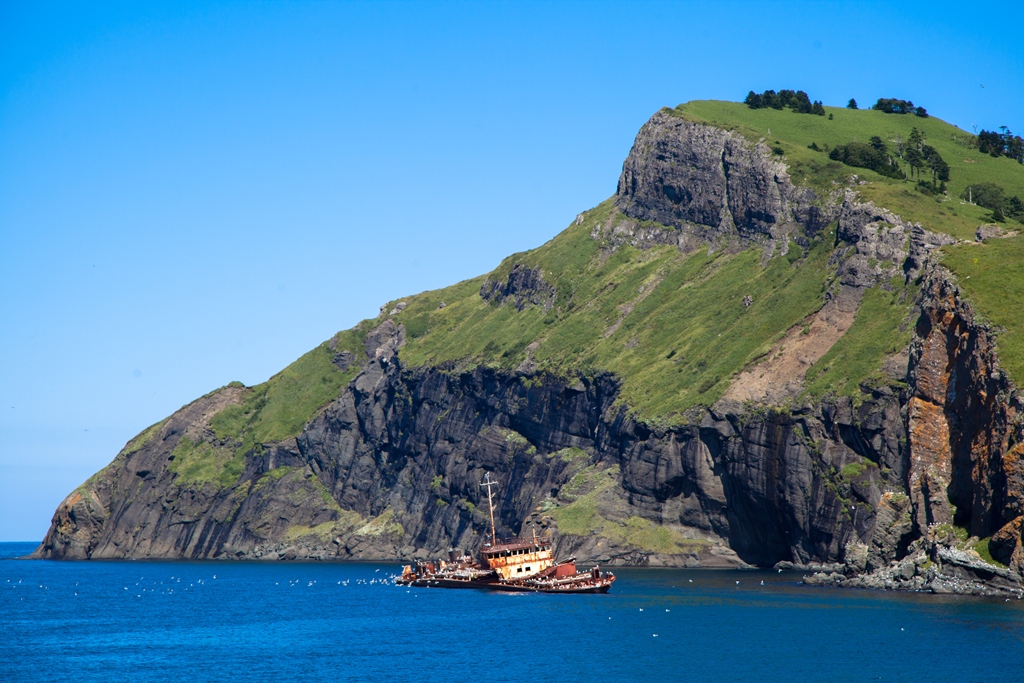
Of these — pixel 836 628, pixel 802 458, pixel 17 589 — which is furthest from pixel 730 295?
pixel 17 589

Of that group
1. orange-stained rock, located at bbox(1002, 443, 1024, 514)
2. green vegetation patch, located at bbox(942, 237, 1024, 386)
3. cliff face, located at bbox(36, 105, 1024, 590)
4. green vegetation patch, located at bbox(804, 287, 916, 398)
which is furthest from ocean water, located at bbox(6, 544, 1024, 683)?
green vegetation patch, located at bbox(804, 287, 916, 398)

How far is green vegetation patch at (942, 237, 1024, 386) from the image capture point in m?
114

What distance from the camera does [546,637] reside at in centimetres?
10169

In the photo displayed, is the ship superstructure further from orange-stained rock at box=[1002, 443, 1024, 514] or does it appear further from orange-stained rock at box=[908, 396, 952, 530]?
orange-stained rock at box=[1002, 443, 1024, 514]

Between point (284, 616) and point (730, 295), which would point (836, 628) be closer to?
point (284, 616)

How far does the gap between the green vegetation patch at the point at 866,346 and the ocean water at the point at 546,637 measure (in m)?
25.8

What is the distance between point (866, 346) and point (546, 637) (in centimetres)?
7550

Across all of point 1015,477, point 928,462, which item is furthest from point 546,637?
point 928,462

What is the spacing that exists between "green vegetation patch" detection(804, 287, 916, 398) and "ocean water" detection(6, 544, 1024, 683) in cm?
2581

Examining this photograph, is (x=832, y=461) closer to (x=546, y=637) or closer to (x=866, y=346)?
(x=866, y=346)

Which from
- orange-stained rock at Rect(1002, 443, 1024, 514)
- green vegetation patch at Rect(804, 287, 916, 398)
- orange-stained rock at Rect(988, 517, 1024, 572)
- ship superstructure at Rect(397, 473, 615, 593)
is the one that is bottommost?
ship superstructure at Rect(397, 473, 615, 593)

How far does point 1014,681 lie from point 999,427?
40593 mm

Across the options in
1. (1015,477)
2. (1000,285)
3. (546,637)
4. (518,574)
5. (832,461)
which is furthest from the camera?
(518,574)

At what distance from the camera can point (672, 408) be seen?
565ft
